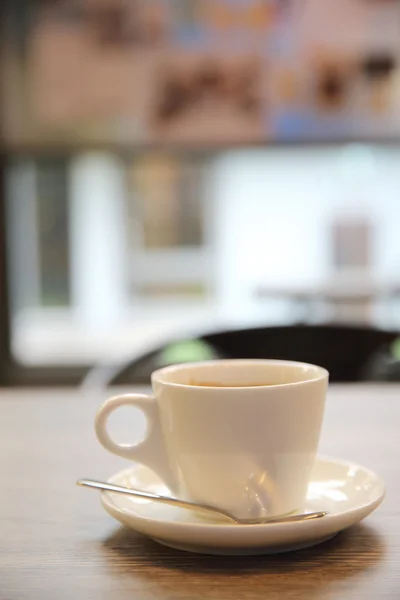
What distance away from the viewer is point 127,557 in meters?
0.40

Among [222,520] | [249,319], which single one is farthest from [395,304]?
[222,520]

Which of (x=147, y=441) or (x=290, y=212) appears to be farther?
(x=290, y=212)

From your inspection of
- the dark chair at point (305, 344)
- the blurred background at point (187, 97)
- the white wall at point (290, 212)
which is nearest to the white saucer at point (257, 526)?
the dark chair at point (305, 344)

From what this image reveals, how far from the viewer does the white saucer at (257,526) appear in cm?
39

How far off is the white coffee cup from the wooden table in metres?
0.04

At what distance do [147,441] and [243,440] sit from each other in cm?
7

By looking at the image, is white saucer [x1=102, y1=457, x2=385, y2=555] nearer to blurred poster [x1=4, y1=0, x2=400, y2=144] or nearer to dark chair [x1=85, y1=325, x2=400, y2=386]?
dark chair [x1=85, y1=325, x2=400, y2=386]

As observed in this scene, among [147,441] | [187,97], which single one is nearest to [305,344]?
[147,441]

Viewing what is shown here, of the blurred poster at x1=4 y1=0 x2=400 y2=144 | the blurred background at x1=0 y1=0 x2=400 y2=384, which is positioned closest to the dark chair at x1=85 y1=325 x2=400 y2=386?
the blurred background at x1=0 y1=0 x2=400 y2=384

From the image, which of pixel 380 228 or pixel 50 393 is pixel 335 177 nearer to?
pixel 380 228

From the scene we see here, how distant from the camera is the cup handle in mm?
474

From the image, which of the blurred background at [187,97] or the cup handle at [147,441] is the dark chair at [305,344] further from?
the blurred background at [187,97]

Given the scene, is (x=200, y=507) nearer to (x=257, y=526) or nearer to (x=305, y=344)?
(x=257, y=526)

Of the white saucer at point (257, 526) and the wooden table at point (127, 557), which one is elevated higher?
the white saucer at point (257, 526)
